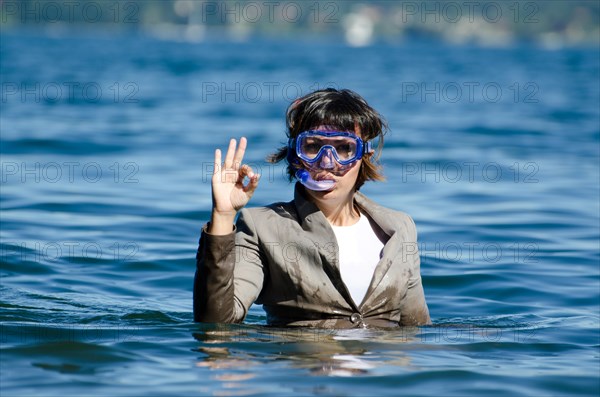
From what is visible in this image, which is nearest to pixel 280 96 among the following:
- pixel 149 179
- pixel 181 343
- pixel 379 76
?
pixel 379 76

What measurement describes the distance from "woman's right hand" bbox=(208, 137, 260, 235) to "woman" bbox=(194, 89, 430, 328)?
214mm

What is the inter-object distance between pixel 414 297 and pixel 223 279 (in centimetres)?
115

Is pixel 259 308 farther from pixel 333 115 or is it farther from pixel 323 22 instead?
pixel 323 22

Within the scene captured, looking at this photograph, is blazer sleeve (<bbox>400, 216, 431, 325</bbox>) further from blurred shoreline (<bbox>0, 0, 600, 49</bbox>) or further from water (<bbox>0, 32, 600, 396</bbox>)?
blurred shoreline (<bbox>0, 0, 600, 49</bbox>)

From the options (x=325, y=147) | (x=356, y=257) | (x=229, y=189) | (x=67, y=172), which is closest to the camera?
(x=229, y=189)

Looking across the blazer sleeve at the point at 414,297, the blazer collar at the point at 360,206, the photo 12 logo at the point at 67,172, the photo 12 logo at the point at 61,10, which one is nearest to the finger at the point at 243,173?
the blazer collar at the point at 360,206

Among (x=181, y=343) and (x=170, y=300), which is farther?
(x=170, y=300)

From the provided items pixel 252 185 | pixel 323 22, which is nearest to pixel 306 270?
pixel 252 185

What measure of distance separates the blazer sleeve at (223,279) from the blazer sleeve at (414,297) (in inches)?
32.1

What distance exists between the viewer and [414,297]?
18.2ft

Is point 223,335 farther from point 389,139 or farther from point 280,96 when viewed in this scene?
point 280,96

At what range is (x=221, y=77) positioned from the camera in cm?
4188

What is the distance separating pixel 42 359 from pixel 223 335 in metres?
0.87

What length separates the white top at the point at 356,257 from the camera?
5367 millimetres
